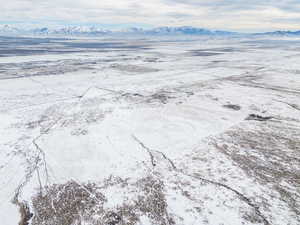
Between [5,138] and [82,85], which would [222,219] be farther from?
[82,85]

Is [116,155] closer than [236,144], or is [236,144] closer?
[116,155]

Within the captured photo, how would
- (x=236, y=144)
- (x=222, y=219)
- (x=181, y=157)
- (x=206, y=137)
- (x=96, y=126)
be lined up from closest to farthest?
(x=222, y=219) < (x=181, y=157) < (x=236, y=144) < (x=206, y=137) < (x=96, y=126)

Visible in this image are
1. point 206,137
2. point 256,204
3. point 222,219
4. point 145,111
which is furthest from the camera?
point 145,111

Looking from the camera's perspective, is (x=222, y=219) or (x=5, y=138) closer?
(x=222, y=219)

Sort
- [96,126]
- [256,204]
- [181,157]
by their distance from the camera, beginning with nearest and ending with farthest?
1. [256,204]
2. [181,157]
3. [96,126]

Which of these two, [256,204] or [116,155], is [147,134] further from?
[256,204]

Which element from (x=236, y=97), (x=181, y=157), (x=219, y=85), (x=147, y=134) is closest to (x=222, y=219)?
(x=181, y=157)

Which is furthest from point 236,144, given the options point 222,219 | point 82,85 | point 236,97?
point 82,85
